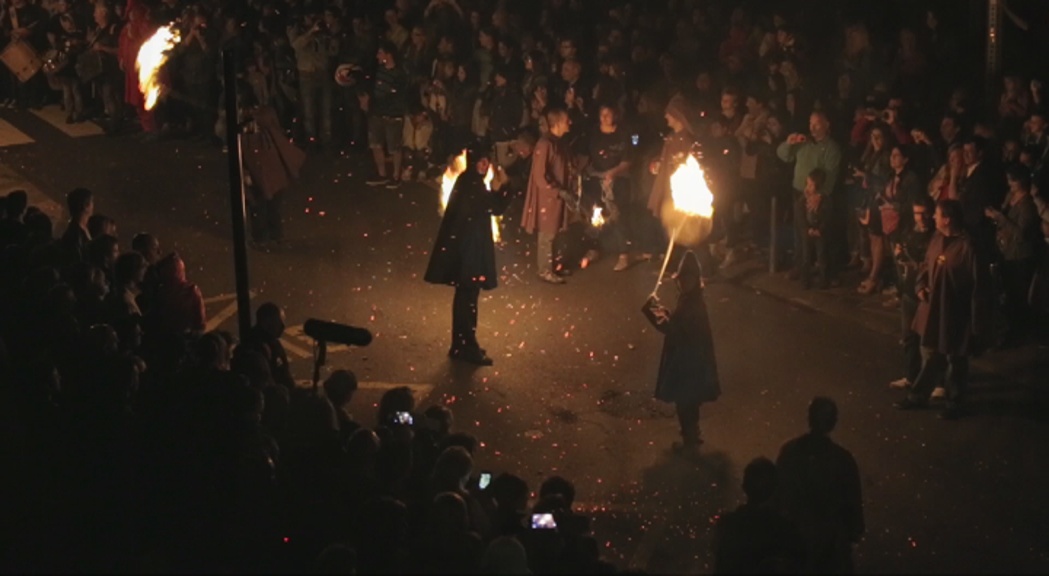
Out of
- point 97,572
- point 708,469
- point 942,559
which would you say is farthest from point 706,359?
point 97,572

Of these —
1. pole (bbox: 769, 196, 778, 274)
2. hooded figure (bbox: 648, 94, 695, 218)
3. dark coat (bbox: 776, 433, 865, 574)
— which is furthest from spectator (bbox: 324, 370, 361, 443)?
pole (bbox: 769, 196, 778, 274)

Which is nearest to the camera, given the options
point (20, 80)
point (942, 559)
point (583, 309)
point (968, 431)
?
point (942, 559)

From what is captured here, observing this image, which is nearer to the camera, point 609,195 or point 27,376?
point 27,376

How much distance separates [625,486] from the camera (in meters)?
10.7

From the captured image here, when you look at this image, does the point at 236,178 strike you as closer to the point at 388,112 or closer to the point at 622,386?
the point at 622,386

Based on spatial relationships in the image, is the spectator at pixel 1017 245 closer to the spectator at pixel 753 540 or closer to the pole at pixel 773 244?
the pole at pixel 773 244

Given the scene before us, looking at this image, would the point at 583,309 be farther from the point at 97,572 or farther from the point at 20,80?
the point at 20,80

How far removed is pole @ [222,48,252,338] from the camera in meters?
9.57

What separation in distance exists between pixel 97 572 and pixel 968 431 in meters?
6.82

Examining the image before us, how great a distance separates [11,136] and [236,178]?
42.8 ft

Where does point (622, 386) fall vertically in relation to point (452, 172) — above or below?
below

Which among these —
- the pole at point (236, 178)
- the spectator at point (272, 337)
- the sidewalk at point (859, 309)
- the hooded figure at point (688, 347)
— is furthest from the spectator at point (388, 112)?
the pole at point (236, 178)

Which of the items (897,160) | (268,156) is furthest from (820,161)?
(268,156)

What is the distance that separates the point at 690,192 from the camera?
46.4 ft
